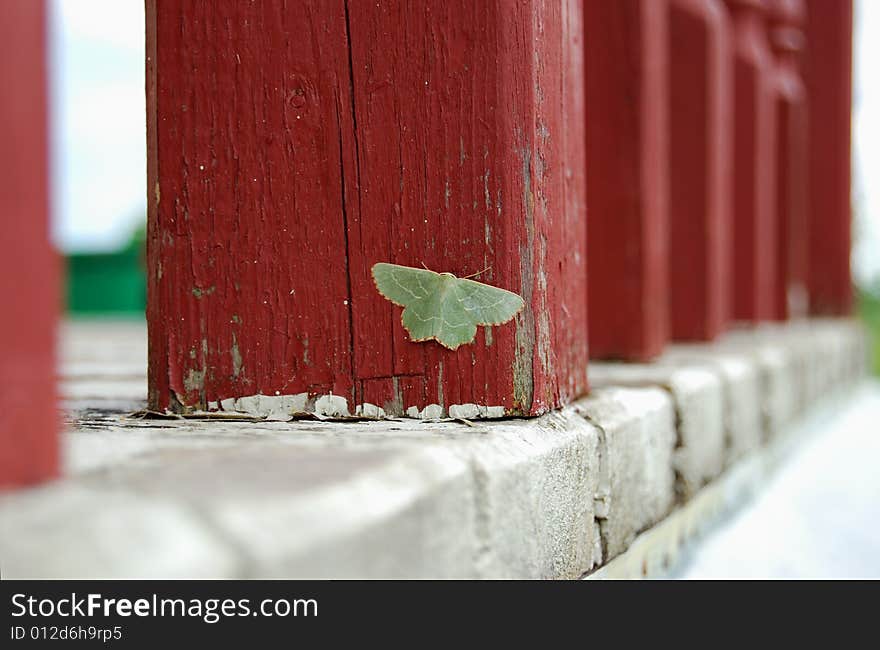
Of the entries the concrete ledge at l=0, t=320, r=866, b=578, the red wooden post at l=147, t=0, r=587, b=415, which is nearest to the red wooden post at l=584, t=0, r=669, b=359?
the concrete ledge at l=0, t=320, r=866, b=578

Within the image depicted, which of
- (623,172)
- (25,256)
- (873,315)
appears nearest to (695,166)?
(623,172)

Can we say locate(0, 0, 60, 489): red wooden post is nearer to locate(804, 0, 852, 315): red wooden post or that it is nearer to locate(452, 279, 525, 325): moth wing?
locate(452, 279, 525, 325): moth wing

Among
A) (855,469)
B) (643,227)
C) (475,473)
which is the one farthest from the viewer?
(855,469)

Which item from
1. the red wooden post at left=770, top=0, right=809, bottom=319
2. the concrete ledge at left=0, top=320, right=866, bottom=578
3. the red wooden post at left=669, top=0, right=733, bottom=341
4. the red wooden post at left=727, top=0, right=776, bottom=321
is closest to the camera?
the concrete ledge at left=0, top=320, right=866, bottom=578

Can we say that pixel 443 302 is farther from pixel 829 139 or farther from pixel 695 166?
pixel 829 139

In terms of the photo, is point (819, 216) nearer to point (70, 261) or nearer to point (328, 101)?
point (328, 101)
